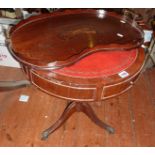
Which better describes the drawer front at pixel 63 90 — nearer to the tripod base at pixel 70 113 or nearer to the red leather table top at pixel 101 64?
the red leather table top at pixel 101 64

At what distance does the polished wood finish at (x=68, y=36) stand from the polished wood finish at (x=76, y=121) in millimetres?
768

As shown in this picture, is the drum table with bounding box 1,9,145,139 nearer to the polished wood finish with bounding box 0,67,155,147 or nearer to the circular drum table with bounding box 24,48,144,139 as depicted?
the circular drum table with bounding box 24,48,144,139

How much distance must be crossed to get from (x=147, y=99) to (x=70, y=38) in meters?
1.07

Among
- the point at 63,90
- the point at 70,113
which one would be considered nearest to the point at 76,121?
the point at 70,113

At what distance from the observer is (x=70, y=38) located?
121 centimetres

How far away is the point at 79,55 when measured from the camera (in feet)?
3.49

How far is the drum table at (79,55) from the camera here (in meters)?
1.04

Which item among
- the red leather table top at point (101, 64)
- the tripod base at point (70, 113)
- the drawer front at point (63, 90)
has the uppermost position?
the red leather table top at point (101, 64)

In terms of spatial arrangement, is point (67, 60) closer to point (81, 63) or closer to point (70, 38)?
point (81, 63)

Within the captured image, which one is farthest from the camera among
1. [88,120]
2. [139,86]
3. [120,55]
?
[139,86]

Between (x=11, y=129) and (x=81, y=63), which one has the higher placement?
(x=81, y=63)

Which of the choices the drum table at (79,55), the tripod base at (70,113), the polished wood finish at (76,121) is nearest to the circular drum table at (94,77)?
the drum table at (79,55)
